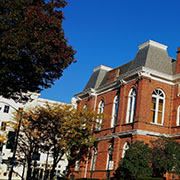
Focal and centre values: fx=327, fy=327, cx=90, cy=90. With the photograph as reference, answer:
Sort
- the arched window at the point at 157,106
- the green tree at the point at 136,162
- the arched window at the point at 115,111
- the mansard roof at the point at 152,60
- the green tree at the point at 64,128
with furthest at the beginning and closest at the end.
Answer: the arched window at the point at 115,111, the green tree at the point at 64,128, the mansard roof at the point at 152,60, the arched window at the point at 157,106, the green tree at the point at 136,162

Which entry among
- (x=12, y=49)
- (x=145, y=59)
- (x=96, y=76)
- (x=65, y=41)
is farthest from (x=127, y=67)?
(x=12, y=49)

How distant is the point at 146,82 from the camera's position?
101 feet

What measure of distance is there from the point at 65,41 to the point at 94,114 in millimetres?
17420

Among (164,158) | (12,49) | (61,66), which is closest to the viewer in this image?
(12,49)

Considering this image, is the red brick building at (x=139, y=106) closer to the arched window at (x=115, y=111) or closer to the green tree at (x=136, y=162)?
the arched window at (x=115, y=111)

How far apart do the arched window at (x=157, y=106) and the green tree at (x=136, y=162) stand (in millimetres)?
4760

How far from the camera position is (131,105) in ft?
106

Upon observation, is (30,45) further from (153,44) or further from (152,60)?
(153,44)

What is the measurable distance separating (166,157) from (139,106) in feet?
19.2

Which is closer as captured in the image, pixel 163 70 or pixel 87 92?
pixel 163 70

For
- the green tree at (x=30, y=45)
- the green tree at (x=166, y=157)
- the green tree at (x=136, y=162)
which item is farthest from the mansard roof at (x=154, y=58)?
the green tree at (x=30, y=45)

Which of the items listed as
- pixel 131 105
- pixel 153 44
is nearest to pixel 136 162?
pixel 131 105

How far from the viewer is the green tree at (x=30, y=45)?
16.5 m

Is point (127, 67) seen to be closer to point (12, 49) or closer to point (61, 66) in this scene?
point (61, 66)
